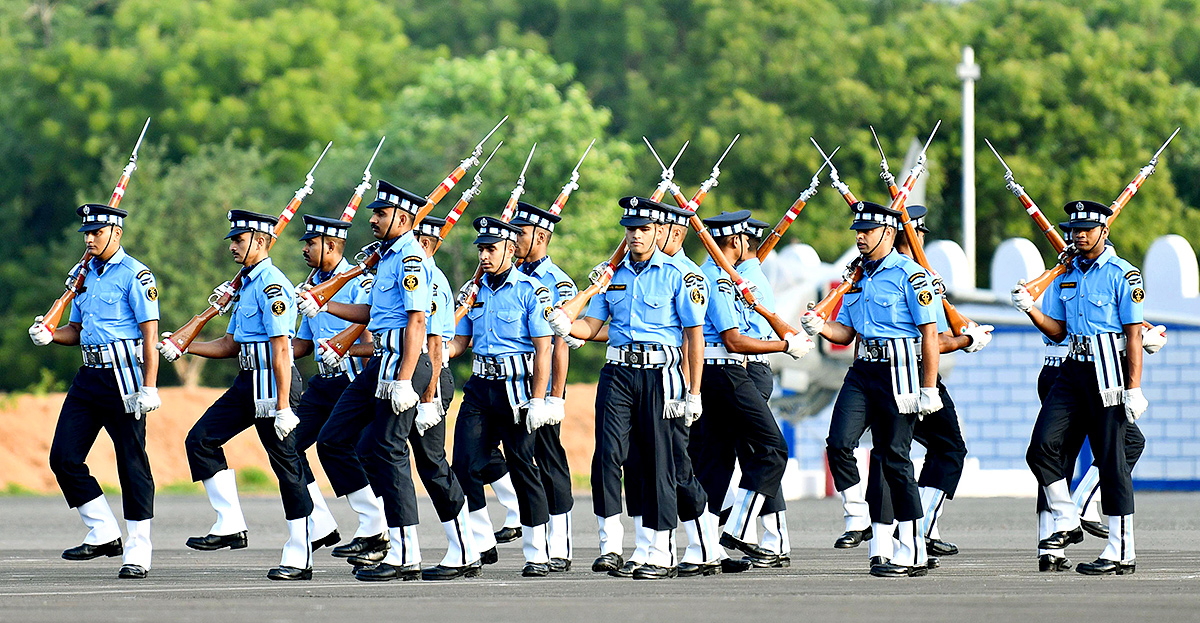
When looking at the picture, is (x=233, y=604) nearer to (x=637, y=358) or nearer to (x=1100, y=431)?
(x=637, y=358)

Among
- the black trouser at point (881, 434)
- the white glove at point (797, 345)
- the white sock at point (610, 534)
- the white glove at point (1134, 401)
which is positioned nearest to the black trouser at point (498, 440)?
the white sock at point (610, 534)

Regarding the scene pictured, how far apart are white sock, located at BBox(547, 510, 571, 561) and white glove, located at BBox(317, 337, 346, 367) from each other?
2.13 meters

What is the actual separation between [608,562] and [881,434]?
5.76 feet

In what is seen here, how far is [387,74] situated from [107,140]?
927 cm

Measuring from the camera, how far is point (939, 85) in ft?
161

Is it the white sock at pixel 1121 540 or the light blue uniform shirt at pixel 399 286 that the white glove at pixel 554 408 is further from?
the white sock at pixel 1121 540

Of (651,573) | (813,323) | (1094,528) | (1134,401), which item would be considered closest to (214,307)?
(651,573)

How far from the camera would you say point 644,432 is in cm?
1151

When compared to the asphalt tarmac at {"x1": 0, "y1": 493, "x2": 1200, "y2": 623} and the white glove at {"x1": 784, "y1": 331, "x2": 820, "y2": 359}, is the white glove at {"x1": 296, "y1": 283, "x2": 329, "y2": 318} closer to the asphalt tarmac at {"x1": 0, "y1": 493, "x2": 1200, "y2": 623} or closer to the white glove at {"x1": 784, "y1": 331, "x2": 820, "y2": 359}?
the asphalt tarmac at {"x1": 0, "y1": 493, "x2": 1200, "y2": 623}

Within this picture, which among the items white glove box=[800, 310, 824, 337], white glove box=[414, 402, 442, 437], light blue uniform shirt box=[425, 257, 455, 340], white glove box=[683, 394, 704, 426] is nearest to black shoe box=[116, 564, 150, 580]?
white glove box=[414, 402, 442, 437]

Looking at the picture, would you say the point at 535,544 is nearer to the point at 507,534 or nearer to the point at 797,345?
the point at 797,345

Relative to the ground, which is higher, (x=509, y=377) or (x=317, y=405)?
(x=509, y=377)

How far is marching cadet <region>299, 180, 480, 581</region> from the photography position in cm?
1114

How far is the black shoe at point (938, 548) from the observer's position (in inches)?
511
